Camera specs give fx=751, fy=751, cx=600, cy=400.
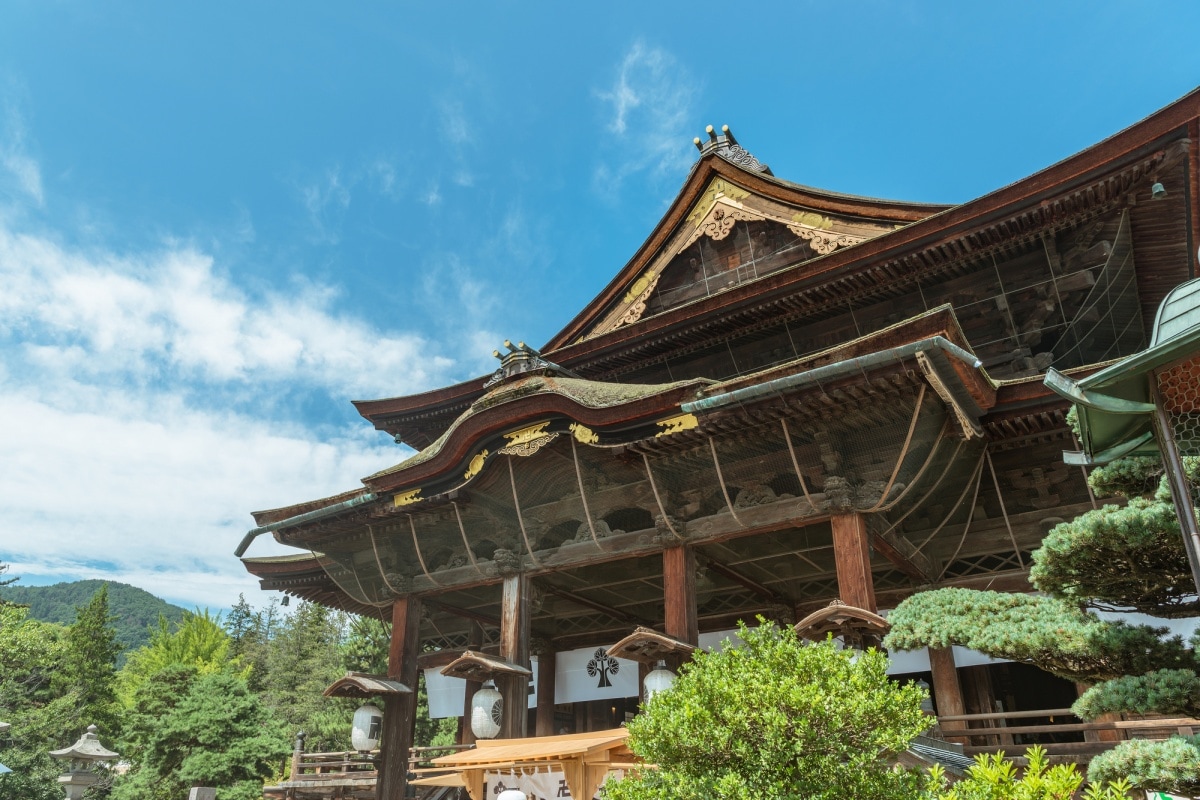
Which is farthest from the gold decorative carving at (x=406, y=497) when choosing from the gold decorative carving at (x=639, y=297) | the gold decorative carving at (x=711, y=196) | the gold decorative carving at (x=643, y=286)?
the gold decorative carving at (x=711, y=196)

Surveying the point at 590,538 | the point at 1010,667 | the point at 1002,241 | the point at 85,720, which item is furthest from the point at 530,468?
the point at 85,720

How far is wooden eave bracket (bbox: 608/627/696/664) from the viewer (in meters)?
9.34

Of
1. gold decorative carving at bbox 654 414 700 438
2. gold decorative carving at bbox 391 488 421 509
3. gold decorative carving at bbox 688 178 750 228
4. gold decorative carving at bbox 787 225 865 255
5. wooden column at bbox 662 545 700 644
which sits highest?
gold decorative carving at bbox 688 178 750 228

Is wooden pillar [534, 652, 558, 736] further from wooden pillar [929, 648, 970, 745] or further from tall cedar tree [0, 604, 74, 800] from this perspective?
tall cedar tree [0, 604, 74, 800]

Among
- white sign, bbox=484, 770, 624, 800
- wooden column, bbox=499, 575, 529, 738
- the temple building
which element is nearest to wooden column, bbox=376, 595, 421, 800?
the temple building

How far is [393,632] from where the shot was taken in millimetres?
13312

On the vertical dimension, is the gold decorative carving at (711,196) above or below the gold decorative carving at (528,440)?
above

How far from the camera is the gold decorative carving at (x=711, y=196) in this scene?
14.8 metres

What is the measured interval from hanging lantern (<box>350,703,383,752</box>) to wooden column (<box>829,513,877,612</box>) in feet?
26.7

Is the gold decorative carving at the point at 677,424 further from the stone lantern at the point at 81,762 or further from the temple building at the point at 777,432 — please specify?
the stone lantern at the point at 81,762

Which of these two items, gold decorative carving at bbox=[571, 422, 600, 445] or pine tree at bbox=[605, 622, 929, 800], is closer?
pine tree at bbox=[605, 622, 929, 800]

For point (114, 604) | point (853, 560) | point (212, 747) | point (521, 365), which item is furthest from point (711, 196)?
point (114, 604)

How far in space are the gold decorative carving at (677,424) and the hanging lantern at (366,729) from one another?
7.15 metres

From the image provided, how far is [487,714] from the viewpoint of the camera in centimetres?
1109
